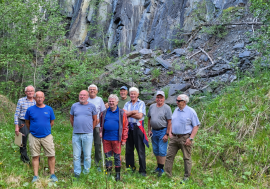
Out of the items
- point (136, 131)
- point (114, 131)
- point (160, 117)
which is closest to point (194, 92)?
point (160, 117)

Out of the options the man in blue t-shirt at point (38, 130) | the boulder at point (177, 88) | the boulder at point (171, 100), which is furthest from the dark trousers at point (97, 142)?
the boulder at point (177, 88)

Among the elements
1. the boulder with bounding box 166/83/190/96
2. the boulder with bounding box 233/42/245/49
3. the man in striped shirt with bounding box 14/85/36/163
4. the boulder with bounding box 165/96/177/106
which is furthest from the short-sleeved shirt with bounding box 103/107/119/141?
the boulder with bounding box 233/42/245/49

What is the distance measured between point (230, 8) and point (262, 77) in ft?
22.1

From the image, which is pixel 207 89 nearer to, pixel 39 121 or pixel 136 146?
pixel 136 146

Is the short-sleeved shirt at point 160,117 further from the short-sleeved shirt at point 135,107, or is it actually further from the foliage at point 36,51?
the foliage at point 36,51

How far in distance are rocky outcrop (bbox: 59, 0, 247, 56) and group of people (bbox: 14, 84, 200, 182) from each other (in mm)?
10518

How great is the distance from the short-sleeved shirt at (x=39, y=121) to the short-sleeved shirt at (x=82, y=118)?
0.52 m

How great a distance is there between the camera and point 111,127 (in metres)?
4.65

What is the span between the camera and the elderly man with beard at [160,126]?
16.8 ft

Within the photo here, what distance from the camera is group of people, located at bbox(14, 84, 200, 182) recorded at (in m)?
4.46

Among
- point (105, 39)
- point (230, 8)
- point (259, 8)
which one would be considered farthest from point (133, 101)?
point (105, 39)

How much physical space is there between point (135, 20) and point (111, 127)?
14.8 metres

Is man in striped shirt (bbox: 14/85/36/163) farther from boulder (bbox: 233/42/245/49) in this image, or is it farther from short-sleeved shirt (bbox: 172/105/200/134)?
boulder (bbox: 233/42/245/49)

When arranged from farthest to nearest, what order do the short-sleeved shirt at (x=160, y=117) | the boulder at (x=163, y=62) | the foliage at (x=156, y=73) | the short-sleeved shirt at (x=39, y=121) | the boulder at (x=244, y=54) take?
the boulder at (x=163, y=62), the foliage at (x=156, y=73), the boulder at (x=244, y=54), the short-sleeved shirt at (x=160, y=117), the short-sleeved shirt at (x=39, y=121)
